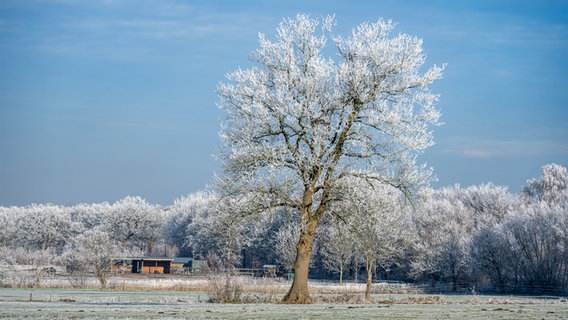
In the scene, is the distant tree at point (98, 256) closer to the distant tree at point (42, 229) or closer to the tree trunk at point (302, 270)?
the tree trunk at point (302, 270)

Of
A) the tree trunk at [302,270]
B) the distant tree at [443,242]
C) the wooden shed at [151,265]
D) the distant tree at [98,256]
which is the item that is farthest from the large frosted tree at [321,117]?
the wooden shed at [151,265]

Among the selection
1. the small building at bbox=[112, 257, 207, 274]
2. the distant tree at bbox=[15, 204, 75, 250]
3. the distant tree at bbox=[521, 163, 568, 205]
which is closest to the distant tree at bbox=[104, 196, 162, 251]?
the distant tree at bbox=[15, 204, 75, 250]

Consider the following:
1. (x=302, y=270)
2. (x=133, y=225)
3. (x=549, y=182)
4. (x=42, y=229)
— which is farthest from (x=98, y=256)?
(x=42, y=229)

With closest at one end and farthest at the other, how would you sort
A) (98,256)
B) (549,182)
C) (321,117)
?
(321,117)
(98,256)
(549,182)

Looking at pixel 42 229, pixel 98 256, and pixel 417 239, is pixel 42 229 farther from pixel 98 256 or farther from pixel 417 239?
pixel 98 256

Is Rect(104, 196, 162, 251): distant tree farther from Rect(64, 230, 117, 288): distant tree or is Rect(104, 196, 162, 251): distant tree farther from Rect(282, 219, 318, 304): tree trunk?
Rect(282, 219, 318, 304): tree trunk

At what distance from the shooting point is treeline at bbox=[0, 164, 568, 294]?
4094 centimetres

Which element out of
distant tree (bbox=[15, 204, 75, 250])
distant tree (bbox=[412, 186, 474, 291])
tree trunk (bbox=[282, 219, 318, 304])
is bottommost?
tree trunk (bbox=[282, 219, 318, 304])

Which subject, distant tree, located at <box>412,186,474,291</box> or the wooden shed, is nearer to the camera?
distant tree, located at <box>412,186,474,291</box>

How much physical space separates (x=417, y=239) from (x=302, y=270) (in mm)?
60446

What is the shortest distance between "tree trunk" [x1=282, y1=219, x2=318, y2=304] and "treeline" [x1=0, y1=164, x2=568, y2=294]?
5.67 feet

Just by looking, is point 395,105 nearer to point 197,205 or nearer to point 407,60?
point 407,60

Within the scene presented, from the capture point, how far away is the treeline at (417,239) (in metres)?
40.9

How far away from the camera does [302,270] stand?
33281mm
